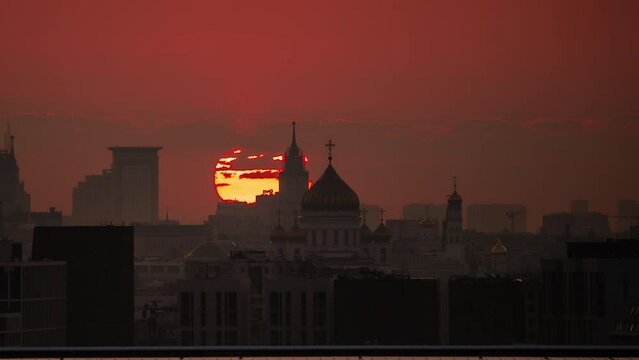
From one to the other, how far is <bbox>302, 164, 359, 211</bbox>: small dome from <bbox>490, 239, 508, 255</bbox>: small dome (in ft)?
34.6

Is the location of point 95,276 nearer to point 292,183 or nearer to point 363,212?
point 292,183

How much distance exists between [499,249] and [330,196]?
16955 millimetres

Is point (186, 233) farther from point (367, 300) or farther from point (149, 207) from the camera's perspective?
point (367, 300)

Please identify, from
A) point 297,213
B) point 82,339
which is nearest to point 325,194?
point 297,213

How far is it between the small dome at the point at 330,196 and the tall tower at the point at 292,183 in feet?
2.43

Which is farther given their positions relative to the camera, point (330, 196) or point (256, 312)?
point (330, 196)

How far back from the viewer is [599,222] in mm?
108688

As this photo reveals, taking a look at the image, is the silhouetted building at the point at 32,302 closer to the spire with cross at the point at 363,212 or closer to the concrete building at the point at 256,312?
the concrete building at the point at 256,312

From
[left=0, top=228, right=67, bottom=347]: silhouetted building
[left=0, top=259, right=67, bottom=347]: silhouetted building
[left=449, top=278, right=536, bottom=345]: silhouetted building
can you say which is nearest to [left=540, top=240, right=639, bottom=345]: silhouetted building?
[left=449, top=278, right=536, bottom=345]: silhouetted building

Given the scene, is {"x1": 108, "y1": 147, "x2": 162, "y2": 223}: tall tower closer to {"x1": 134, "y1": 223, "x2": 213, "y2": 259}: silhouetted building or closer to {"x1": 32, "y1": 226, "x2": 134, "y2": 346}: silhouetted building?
{"x1": 134, "y1": 223, "x2": 213, "y2": 259}: silhouetted building

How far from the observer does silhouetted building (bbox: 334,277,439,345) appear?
87312 mm

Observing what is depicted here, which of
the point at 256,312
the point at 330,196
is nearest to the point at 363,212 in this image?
the point at 330,196

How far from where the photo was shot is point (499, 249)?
133 meters

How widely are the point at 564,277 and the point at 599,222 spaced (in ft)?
67.6
